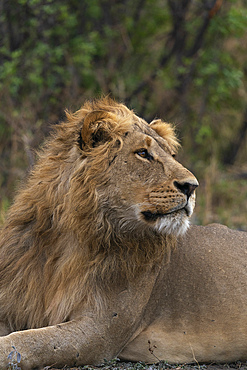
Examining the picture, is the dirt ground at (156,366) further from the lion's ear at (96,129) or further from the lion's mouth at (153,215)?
the lion's ear at (96,129)

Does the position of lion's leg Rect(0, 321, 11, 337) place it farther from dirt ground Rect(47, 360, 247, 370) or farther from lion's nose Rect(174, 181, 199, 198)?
lion's nose Rect(174, 181, 199, 198)

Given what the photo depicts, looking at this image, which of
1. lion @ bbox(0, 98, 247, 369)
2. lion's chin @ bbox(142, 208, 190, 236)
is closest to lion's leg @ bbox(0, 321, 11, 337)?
lion @ bbox(0, 98, 247, 369)

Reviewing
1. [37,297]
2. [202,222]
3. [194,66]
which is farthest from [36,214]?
[194,66]

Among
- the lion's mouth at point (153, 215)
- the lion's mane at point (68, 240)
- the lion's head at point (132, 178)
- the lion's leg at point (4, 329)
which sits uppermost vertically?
the lion's head at point (132, 178)

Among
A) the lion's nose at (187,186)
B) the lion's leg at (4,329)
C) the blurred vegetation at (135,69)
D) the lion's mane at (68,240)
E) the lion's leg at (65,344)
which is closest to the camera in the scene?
the lion's leg at (65,344)

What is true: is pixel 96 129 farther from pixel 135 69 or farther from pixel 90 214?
pixel 135 69

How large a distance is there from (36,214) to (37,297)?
485 mm

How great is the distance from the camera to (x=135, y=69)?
361 inches

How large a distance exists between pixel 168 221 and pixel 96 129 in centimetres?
66

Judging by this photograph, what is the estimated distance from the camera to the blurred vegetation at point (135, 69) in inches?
302

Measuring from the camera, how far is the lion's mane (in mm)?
3291

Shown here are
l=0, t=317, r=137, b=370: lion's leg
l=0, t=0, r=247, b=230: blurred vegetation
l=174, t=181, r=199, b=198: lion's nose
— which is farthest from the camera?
l=0, t=0, r=247, b=230: blurred vegetation

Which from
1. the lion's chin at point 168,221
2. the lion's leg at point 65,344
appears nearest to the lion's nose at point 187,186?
the lion's chin at point 168,221

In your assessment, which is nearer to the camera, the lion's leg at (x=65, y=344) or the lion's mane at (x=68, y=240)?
the lion's leg at (x=65, y=344)
